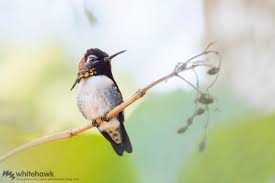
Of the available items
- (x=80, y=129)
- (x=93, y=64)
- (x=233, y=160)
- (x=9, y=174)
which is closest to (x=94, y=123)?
(x=80, y=129)

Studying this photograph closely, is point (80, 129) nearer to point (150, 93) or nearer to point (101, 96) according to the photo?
point (101, 96)

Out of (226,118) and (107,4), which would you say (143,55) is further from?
(226,118)

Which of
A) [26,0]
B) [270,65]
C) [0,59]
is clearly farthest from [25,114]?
[270,65]

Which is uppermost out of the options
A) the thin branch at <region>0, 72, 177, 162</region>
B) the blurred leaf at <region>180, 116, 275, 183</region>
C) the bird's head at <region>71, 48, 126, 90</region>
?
the bird's head at <region>71, 48, 126, 90</region>

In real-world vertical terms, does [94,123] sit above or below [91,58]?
below

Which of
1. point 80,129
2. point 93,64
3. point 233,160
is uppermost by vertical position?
point 93,64

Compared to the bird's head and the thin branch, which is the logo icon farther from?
→ the bird's head

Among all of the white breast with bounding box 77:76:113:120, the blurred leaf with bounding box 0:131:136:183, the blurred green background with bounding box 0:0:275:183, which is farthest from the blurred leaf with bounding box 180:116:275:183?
the white breast with bounding box 77:76:113:120
